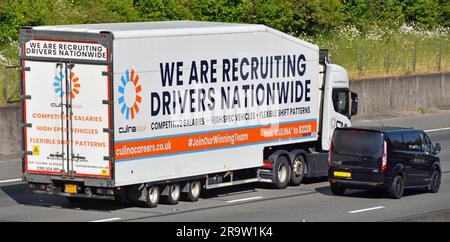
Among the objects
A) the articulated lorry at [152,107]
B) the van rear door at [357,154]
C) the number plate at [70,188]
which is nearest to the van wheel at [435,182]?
the van rear door at [357,154]

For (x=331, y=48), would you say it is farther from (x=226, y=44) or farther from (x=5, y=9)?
(x=226, y=44)

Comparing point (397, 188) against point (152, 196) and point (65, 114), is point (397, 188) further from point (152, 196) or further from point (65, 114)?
point (65, 114)

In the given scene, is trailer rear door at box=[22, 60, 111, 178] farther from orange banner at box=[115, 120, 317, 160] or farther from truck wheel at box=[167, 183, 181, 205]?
truck wheel at box=[167, 183, 181, 205]

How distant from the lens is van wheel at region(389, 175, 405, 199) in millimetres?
25406

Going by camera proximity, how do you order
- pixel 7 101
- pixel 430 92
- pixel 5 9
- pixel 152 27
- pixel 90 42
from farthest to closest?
1. pixel 430 92
2. pixel 5 9
3. pixel 7 101
4. pixel 152 27
5. pixel 90 42

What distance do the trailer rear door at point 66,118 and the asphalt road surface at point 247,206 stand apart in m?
0.94

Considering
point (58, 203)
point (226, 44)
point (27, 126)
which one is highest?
point (226, 44)

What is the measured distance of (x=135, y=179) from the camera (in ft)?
74.3

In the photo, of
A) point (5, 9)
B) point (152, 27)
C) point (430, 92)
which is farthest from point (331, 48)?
point (152, 27)

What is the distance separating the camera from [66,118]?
22547mm

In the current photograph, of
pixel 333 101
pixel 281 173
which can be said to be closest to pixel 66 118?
pixel 281 173

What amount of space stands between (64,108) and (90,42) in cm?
141

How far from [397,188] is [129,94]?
21.8 ft

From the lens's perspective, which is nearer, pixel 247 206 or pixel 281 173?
pixel 247 206
